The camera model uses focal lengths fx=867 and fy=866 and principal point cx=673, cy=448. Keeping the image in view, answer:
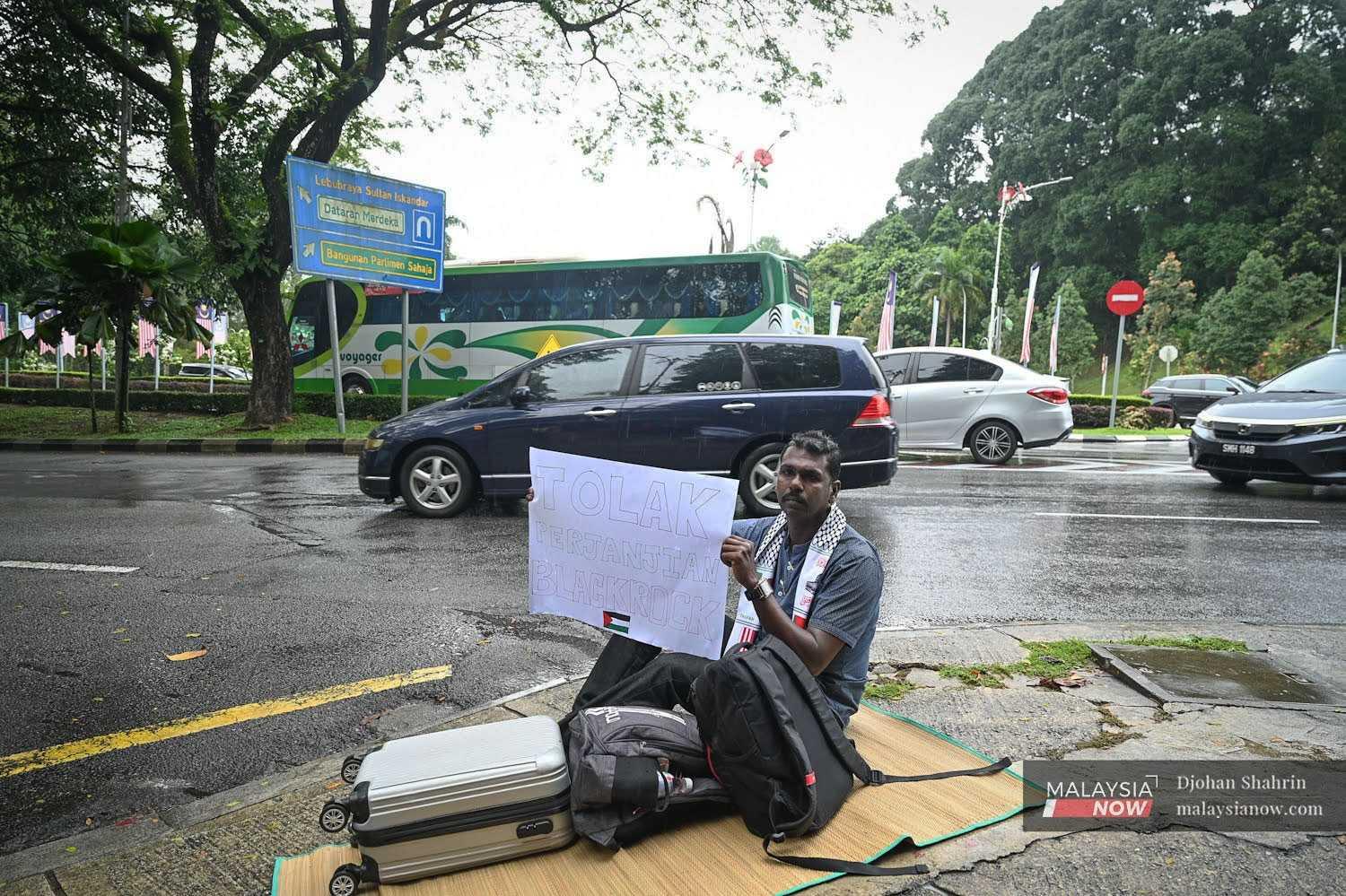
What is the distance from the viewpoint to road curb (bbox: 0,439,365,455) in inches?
611

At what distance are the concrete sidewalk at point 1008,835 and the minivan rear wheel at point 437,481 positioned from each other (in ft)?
15.0

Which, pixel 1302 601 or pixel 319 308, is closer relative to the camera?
pixel 1302 601

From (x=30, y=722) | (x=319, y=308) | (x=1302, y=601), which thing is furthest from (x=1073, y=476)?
(x=319, y=308)

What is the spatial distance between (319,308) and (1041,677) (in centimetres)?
2108

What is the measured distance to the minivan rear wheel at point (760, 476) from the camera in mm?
7945

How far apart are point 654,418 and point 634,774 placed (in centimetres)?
565

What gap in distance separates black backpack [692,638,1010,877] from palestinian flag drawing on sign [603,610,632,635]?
540mm

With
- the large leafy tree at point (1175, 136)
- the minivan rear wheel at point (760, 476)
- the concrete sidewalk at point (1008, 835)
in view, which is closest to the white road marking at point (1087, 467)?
the minivan rear wheel at point (760, 476)

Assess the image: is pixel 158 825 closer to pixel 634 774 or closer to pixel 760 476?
pixel 634 774

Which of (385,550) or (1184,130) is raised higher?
(1184,130)

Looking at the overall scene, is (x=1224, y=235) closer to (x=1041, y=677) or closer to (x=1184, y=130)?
(x=1184, y=130)

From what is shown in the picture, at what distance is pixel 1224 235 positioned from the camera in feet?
171

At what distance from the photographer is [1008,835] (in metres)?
2.50

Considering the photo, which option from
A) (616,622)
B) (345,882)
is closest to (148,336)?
(616,622)
